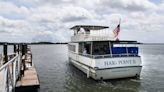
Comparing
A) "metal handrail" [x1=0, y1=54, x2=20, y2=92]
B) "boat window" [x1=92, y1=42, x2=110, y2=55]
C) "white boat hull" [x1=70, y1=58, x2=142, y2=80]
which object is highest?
"boat window" [x1=92, y1=42, x2=110, y2=55]

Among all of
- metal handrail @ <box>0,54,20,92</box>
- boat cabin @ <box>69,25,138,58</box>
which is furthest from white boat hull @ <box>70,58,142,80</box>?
metal handrail @ <box>0,54,20,92</box>

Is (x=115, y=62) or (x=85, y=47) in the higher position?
(x=85, y=47)

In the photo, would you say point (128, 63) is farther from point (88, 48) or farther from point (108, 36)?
point (88, 48)

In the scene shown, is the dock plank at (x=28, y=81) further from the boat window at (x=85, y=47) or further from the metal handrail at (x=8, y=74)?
the boat window at (x=85, y=47)

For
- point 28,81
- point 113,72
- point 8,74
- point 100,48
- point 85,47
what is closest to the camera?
point 8,74

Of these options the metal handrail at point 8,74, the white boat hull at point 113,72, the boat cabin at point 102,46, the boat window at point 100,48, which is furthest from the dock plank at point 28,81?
the boat window at point 100,48

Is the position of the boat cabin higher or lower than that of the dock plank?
higher

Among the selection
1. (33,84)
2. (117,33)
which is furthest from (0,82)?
(117,33)

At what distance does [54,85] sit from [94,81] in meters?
3.34

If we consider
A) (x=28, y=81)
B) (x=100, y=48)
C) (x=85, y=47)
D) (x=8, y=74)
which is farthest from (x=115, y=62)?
(x=8, y=74)

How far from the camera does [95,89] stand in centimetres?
1528

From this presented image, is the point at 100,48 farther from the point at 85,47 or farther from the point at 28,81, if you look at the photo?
the point at 28,81

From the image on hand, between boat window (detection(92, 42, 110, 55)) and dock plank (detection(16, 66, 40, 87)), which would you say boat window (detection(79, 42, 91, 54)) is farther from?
dock plank (detection(16, 66, 40, 87))

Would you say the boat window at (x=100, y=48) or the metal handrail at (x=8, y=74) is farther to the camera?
the boat window at (x=100, y=48)
